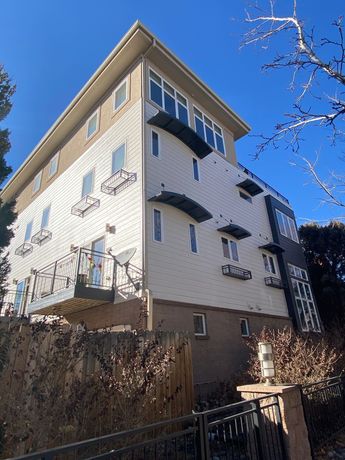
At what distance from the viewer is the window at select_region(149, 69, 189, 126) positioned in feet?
44.6

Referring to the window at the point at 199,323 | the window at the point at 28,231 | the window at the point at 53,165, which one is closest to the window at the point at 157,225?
the window at the point at 199,323

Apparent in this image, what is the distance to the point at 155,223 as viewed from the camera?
35.0 ft

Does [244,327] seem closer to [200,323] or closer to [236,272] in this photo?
[236,272]

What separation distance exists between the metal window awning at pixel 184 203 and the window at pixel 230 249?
202 cm

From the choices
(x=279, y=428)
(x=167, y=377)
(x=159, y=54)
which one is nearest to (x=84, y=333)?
(x=167, y=377)

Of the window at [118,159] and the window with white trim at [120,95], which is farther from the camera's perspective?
the window with white trim at [120,95]

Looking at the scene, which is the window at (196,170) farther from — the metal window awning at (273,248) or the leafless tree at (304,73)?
the leafless tree at (304,73)

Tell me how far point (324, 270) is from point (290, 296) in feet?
23.9

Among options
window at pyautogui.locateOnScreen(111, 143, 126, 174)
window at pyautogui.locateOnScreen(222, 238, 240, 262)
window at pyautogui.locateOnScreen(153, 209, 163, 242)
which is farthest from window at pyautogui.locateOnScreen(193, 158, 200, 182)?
window at pyautogui.locateOnScreen(153, 209, 163, 242)

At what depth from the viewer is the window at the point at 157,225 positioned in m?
10.5

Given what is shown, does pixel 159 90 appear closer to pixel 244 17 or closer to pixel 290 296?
pixel 244 17

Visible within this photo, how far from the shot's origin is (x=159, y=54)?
13656 mm

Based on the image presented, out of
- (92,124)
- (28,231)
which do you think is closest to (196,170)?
Answer: (92,124)

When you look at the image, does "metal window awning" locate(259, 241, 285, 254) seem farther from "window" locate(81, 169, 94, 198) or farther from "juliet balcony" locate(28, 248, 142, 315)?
"window" locate(81, 169, 94, 198)
